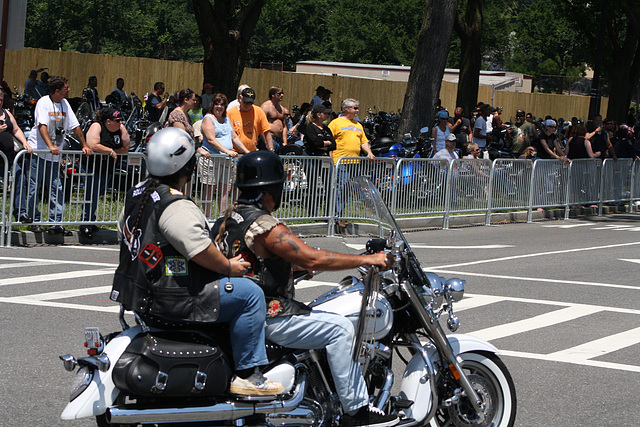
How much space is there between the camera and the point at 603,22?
83.3 ft

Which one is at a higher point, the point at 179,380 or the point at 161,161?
the point at 161,161

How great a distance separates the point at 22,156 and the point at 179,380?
854 centimetres

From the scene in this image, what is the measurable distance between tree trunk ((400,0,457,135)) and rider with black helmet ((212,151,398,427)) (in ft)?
53.1

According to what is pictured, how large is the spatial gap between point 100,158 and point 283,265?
845cm

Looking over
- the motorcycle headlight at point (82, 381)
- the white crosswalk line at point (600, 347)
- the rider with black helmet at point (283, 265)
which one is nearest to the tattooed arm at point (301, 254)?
the rider with black helmet at point (283, 265)

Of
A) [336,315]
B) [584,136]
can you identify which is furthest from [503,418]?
[584,136]

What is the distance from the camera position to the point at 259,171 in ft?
15.1

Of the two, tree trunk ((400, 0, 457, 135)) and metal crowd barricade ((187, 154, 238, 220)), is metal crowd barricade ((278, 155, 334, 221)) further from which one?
tree trunk ((400, 0, 457, 135))

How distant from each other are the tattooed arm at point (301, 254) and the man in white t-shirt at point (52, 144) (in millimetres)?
8260

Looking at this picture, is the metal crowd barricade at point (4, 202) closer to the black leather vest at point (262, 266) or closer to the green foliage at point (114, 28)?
the black leather vest at point (262, 266)

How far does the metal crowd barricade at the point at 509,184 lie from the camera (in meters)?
17.6

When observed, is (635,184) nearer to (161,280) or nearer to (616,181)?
(616,181)

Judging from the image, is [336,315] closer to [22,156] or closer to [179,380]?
[179,380]

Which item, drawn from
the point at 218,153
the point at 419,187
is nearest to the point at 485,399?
the point at 218,153
